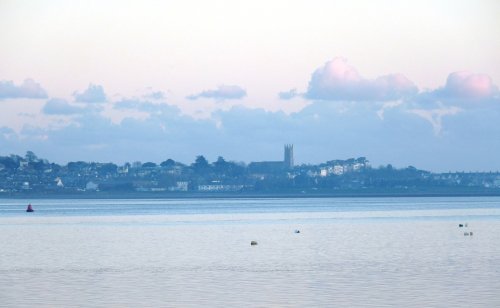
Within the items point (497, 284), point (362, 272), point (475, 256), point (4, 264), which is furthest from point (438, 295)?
point (4, 264)

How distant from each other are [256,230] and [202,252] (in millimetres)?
23070

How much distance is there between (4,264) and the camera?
4375 centimetres

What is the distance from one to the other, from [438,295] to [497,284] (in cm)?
354

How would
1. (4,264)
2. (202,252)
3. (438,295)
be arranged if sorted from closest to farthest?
(438,295)
(4,264)
(202,252)

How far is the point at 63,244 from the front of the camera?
189ft

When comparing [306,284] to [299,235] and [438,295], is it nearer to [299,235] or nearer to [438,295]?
[438,295]

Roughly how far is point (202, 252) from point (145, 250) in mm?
3303

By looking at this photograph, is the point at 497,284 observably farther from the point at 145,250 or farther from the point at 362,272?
the point at 145,250

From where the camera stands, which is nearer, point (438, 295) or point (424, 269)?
point (438, 295)

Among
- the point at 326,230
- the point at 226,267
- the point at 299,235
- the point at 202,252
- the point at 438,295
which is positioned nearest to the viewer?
the point at 438,295

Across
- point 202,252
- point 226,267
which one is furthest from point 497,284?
point 202,252

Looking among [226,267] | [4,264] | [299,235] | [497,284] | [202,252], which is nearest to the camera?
[497,284]

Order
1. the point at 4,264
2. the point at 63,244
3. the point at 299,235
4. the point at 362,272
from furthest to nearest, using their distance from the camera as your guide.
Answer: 1. the point at 299,235
2. the point at 63,244
3. the point at 4,264
4. the point at 362,272

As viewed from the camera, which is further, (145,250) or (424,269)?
(145,250)
